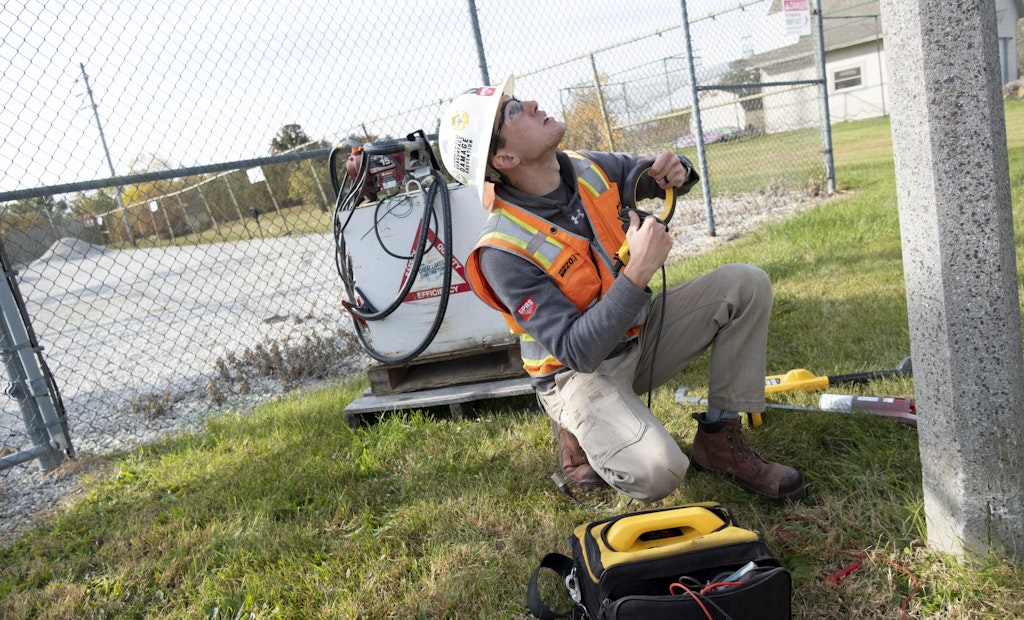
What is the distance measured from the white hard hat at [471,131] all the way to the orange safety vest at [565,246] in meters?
0.16

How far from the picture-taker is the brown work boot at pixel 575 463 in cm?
277

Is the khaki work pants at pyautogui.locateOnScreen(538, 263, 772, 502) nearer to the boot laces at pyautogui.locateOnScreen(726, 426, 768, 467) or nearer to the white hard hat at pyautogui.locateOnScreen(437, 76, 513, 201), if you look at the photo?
the boot laces at pyautogui.locateOnScreen(726, 426, 768, 467)

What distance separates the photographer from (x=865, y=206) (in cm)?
703

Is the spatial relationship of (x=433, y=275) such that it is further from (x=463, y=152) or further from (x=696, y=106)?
(x=696, y=106)

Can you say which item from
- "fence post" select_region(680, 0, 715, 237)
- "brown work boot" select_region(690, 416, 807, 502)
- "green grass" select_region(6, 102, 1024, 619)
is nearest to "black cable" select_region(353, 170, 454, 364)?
"green grass" select_region(6, 102, 1024, 619)

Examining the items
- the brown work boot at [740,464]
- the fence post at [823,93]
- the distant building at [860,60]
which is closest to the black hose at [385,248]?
the brown work boot at [740,464]

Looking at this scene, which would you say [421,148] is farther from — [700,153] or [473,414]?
[700,153]

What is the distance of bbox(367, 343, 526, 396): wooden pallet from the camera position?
12.3 feet

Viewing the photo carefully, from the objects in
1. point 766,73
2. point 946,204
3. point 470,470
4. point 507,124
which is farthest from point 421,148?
point 766,73

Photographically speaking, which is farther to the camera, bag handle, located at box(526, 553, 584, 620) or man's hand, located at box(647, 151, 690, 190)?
man's hand, located at box(647, 151, 690, 190)

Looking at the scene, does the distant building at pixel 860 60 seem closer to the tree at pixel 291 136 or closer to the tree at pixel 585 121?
the tree at pixel 585 121

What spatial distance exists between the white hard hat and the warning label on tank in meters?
1.00

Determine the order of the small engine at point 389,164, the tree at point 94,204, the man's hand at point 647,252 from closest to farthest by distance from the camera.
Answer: the man's hand at point 647,252
the small engine at point 389,164
the tree at point 94,204

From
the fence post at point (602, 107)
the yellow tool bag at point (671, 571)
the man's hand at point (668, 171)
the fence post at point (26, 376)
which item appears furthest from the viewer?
the fence post at point (602, 107)
